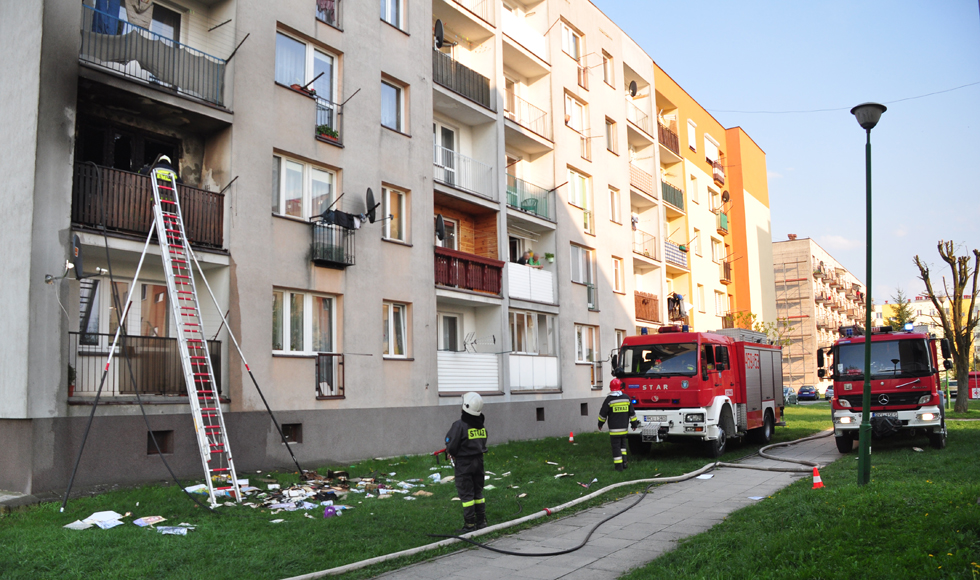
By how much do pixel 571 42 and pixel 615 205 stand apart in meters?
6.66

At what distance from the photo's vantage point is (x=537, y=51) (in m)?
25.9

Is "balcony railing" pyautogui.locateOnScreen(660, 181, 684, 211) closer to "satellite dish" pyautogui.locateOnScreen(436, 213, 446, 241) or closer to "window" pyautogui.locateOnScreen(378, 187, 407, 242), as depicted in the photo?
"satellite dish" pyautogui.locateOnScreen(436, 213, 446, 241)

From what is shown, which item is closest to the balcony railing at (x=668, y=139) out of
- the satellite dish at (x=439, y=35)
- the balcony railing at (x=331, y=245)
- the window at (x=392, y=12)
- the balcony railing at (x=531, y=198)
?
the balcony railing at (x=531, y=198)

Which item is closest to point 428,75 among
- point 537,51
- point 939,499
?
point 537,51

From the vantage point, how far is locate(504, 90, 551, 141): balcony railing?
83.6 ft

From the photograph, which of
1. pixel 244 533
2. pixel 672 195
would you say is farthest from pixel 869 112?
pixel 672 195

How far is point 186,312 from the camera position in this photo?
1413 centimetres

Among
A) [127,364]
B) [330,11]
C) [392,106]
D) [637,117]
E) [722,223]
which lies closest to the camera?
[127,364]

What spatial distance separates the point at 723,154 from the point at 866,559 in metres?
40.9

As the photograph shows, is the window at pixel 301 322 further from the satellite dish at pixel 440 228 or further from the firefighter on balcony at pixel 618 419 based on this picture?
the firefighter on balcony at pixel 618 419

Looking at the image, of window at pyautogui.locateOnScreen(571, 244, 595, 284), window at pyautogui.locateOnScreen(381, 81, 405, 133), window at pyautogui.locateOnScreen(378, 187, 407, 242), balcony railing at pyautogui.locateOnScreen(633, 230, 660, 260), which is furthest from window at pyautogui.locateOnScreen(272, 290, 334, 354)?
balcony railing at pyautogui.locateOnScreen(633, 230, 660, 260)

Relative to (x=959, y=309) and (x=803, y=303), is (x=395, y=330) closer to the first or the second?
(x=959, y=309)

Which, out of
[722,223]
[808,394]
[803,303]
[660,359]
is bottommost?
[808,394]

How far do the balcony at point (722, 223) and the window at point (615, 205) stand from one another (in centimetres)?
1317
